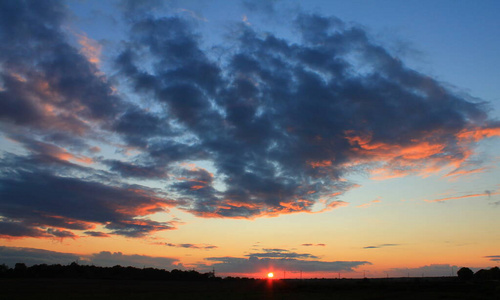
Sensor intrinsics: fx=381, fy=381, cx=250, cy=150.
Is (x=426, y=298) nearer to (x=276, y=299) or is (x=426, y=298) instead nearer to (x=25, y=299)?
(x=276, y=299)

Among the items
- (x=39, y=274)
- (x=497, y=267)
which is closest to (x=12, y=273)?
(x=39, y=274)

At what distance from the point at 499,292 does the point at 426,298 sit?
20119 mm

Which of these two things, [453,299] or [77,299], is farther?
[77,299]

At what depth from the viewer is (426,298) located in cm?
7450

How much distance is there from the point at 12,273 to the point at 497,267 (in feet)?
796

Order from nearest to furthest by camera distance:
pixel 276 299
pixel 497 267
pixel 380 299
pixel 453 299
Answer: pixel 453 299 → pixel 380 299 → pixel 276 299 → pixel 497 267

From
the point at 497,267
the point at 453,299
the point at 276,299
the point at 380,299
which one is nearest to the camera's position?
the point at 453,299

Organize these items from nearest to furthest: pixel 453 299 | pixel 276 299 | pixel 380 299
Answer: pixel 453 299, pixel 380 299, pixel 276 299

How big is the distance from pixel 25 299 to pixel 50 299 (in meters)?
4.41

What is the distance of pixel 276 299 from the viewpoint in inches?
3110

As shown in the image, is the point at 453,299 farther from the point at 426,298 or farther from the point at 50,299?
the point at 50,299

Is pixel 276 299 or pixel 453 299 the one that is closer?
pixel 453 299

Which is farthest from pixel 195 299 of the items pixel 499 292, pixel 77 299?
pixel 499 292

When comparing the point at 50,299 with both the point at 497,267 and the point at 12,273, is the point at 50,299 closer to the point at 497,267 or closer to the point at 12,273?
the point at 12,273
